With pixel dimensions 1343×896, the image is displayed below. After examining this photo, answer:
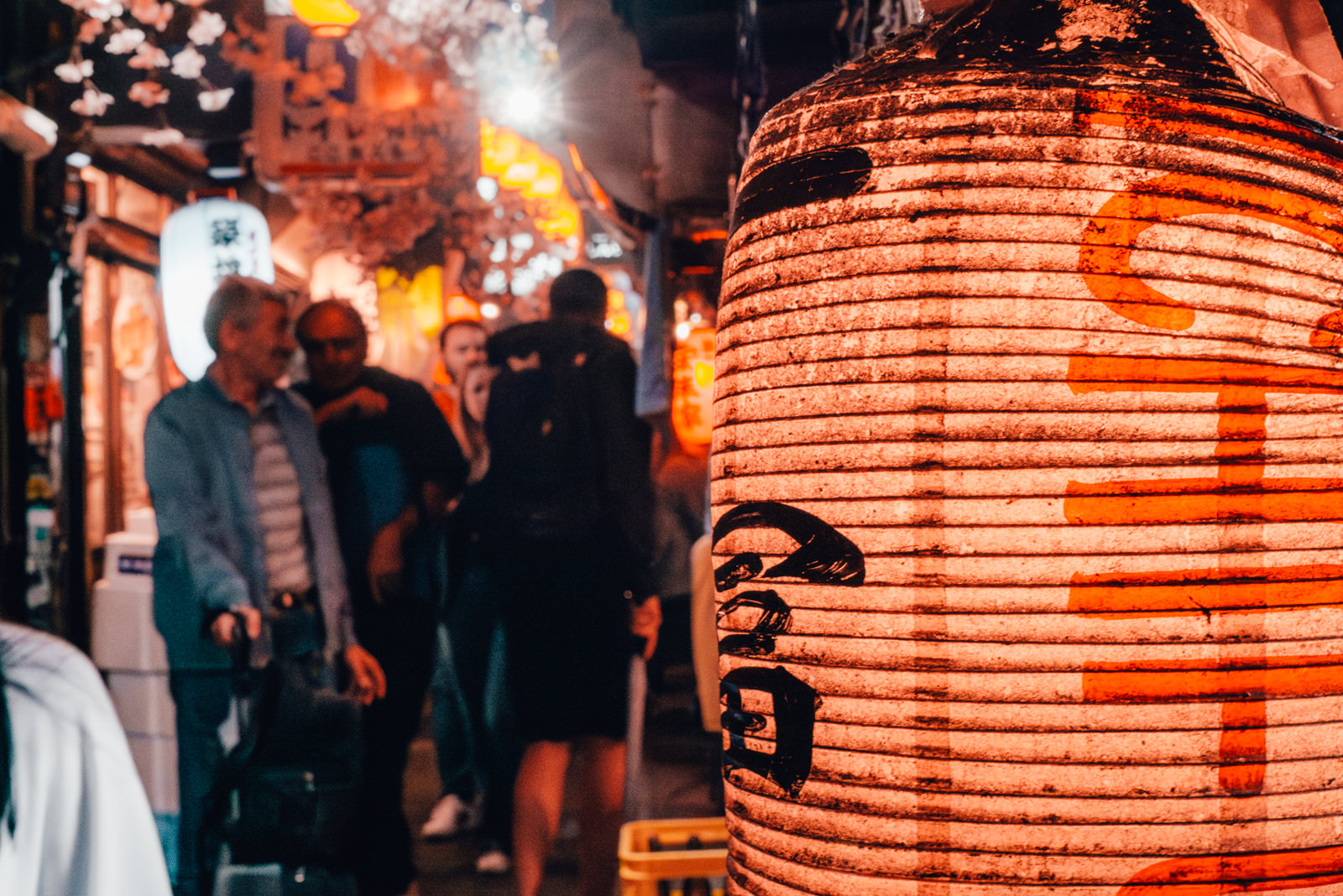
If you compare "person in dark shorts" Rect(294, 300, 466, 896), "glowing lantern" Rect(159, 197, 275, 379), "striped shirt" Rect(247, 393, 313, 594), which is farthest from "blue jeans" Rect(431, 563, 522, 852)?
"glowing lantern" Rect(159, 197, 275, 379)

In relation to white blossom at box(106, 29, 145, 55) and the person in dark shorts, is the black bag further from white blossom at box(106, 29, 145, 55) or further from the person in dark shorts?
white blossom at box(106, 29, 145, 55)

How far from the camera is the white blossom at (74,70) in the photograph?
22.5 feet

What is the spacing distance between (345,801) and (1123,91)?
4.57 m

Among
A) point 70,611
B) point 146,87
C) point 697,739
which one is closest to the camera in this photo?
point 146,87

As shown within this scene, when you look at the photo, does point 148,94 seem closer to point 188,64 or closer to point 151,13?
point 188,64

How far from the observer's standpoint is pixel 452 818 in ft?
20.3

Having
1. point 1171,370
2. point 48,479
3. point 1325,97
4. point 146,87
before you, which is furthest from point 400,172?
point 1171,370

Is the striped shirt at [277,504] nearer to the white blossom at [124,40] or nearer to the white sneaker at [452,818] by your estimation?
the white sneaker at [452,818]

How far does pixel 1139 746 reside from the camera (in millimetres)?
1268

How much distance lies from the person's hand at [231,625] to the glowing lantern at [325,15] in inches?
191

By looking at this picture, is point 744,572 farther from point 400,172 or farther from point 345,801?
point 400,172

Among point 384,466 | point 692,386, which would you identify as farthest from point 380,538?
point 692,386

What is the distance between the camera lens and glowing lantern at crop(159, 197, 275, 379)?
7.66 metres

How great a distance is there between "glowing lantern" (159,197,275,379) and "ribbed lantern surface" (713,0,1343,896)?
7.41 metres
